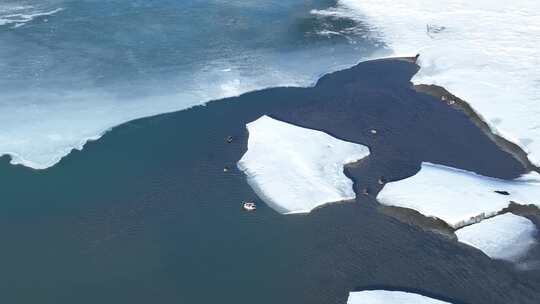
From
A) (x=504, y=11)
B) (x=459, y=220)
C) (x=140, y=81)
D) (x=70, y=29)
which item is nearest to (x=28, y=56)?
(x=70, y=29)

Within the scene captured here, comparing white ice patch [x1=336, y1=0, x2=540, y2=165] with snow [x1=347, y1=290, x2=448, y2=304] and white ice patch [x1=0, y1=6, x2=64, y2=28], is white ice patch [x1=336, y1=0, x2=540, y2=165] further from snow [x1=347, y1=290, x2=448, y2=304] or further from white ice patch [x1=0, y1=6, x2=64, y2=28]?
white ice patch [x1=0, y1=6, x2=64, y2=28]

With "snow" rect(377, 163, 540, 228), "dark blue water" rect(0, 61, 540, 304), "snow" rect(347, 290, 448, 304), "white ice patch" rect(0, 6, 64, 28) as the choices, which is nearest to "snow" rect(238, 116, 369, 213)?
"dark blue water" rect(0, 61, 540, 304)

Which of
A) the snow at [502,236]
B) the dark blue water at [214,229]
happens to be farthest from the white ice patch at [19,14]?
the snow at [502,236]

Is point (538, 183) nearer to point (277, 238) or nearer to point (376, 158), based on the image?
point (376, 158)

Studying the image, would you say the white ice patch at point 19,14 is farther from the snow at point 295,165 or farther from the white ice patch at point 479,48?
the white ice patch at point 479,48

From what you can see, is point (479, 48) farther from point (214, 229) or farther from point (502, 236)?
point (214, 229)
